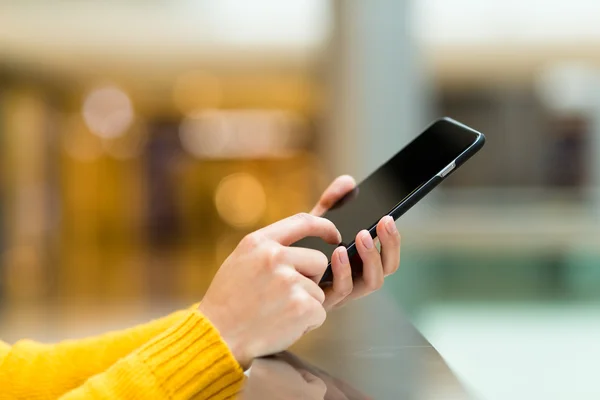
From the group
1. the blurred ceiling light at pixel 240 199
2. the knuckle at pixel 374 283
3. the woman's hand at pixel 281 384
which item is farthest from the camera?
the blurred ceiling light at pixel 240 199

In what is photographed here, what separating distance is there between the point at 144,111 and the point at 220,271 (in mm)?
7932

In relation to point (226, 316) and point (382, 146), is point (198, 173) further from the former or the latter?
point (226, 316)

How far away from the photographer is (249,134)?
26.8ft

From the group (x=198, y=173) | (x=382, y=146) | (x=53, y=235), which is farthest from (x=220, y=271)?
(x=198, y=173)

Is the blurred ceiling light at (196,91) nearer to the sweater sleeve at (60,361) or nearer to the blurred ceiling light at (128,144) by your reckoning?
the blurred ceiling light at (128,144)

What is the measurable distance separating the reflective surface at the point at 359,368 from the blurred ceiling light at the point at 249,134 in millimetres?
7393

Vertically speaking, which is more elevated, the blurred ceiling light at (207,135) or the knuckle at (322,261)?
the knuckle at (322,261)

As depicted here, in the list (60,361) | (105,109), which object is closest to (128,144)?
(105,109)

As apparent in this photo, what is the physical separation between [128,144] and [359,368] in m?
7.83

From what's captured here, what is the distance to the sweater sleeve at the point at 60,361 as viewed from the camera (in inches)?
32.2

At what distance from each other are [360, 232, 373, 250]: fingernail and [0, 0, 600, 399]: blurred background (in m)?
0.14

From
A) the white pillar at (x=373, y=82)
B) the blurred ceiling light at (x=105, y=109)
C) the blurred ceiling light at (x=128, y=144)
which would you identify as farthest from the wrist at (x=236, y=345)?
the blurred ceiling light at (x=128, y=144)

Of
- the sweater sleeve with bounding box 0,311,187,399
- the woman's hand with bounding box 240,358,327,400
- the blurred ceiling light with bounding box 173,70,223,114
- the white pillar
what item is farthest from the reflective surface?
the blurred ceiling light with bounding box 173,70,223,114

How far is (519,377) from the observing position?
21.2 inches
